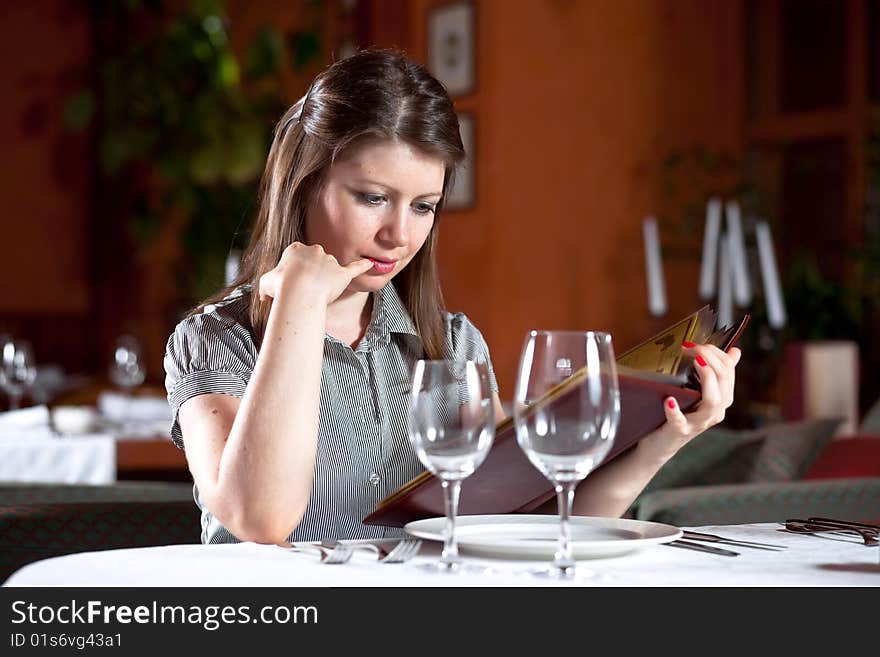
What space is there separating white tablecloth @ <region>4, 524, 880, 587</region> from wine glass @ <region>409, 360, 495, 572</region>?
61 millimetres

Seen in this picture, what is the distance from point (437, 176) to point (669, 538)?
61 centimetres

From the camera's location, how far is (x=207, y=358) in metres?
1.63

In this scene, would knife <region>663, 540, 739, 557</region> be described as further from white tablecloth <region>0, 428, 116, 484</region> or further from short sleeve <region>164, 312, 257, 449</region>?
white tablecloth <region>0, 428, 116, 484</region>

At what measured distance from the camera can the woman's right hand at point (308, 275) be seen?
1478 mm

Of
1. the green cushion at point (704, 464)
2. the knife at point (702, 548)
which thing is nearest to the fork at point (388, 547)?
the knife at point (702, 548)

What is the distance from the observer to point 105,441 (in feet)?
10.5

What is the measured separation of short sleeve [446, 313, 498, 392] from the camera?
188 cm

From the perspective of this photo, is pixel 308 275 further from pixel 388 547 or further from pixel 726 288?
pixel 726 288

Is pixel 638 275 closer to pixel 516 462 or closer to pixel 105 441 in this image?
pixel 105 441

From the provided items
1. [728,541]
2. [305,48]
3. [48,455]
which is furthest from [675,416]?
[305,48]

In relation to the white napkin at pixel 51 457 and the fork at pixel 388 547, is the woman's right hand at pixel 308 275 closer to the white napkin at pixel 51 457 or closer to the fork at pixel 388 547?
the fork at pixel 388 547

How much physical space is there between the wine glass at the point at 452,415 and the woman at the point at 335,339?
0.30 metres

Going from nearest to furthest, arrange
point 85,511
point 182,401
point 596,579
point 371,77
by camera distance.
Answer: point 596,579, point 182,401, point 371,77, point 85,511
